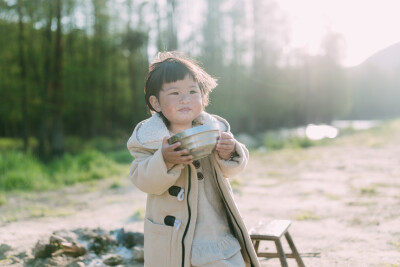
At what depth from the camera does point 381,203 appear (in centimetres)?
568

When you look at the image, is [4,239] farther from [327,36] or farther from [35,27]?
[327,36]

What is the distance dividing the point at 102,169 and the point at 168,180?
8222 mm

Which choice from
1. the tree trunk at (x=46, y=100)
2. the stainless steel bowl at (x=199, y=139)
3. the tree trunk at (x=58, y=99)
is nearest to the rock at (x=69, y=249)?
the stainless steel bowl at (x=199, y=139)

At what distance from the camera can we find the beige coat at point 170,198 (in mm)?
2008

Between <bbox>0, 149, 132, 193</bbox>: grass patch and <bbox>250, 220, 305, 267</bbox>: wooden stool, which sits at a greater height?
<bbox>250, 220, 305, 267</bbox>: wooden stool

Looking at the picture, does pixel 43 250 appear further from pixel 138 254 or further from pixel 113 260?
pixel 138 254

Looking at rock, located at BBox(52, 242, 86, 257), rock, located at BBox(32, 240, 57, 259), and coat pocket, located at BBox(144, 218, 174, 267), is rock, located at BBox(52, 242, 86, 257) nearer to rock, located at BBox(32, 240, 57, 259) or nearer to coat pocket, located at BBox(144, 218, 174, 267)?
A: rock, located at BBox(32, 240, 57, 259)

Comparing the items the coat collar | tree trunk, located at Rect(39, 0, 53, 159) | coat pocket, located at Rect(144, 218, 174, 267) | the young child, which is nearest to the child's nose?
the young child

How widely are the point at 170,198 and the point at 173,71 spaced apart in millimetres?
693

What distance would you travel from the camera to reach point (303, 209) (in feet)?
18.6

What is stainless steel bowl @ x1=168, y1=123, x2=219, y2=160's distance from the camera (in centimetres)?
181

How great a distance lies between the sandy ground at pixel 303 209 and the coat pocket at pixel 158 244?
169 centimetres

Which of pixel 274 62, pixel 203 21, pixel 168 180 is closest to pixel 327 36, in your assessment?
pixel 274 62

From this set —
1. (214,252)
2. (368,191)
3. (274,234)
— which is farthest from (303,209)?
(214,252)
